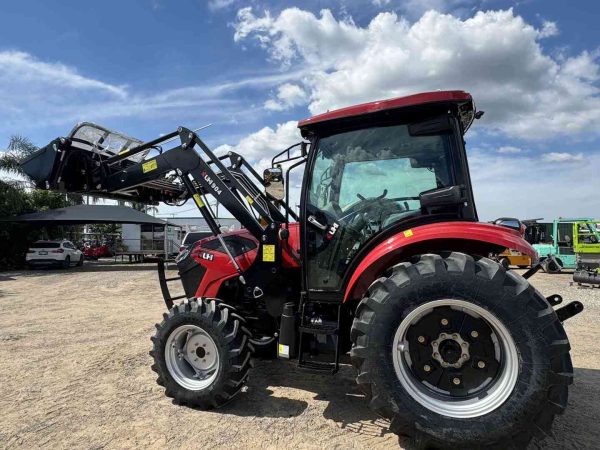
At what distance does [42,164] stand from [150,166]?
1316 mm

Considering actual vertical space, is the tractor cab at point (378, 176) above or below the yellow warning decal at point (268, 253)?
above

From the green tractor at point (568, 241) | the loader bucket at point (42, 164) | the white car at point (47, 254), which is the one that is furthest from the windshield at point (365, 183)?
the white car at point (47, 254)

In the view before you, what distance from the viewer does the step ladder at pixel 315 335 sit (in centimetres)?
364

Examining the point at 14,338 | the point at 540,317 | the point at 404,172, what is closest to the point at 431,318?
the point at 540,317

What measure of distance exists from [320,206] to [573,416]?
290 cm

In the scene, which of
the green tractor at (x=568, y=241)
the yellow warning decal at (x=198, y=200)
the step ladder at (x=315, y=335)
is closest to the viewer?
the step ladder at (x=315, y=335)

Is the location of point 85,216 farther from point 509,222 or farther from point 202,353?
point 509,222

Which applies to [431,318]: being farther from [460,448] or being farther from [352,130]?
[352,130]

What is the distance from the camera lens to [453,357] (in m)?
3.13

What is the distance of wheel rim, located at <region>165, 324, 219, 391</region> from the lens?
4113mm

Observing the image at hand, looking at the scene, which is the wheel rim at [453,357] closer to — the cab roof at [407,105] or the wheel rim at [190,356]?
the cab roof at [407,105]

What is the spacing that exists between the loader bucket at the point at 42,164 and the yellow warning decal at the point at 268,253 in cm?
264

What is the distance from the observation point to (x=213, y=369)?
4129mm

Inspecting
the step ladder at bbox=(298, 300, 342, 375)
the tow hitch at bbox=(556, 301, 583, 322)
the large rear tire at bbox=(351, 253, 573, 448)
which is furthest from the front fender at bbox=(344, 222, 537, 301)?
the tow hitch at bbox=(556, 301, 583, 322)
